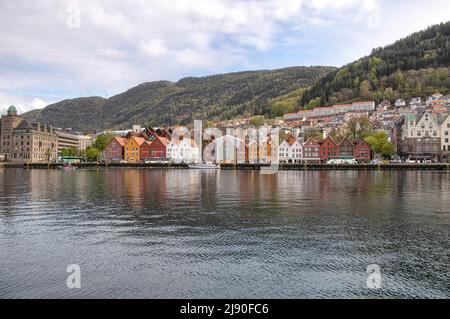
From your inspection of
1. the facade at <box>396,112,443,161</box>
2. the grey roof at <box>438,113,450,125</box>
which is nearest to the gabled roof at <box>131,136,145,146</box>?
the facade at <box>396,112,443,161</box>

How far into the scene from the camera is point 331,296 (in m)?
12.8

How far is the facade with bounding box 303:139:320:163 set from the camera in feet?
450

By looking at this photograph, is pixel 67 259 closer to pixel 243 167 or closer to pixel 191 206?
pixel 191 206

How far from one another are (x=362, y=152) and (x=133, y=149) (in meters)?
74.2

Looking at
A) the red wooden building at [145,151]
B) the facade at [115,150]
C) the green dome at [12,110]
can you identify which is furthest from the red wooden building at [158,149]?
the green dome at [12,110]

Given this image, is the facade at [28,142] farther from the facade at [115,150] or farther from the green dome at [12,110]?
the facade at [115,150]

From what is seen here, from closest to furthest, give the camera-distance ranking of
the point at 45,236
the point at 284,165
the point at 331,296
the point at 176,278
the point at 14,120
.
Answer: the point at 331,296
the point at 176,278
the point at 45,236
the point at 284,165
the point at 14,120

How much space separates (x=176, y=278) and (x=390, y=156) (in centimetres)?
13287

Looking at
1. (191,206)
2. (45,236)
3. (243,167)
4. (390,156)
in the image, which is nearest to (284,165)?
(243,167)

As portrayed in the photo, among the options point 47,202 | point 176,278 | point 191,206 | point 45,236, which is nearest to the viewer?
point 176,278

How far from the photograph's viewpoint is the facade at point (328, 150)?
132875mm

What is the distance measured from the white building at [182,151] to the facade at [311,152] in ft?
117

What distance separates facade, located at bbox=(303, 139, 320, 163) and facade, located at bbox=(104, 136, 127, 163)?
202 feet

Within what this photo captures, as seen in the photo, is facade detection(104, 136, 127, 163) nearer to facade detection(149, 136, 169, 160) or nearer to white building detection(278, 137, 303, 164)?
facade detection(149, 136, 169, 160)
